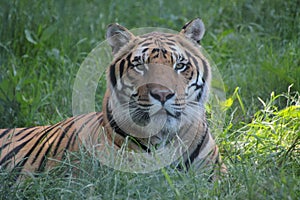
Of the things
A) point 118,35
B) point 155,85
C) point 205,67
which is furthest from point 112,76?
point 205,67

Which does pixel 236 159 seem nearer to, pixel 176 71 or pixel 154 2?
pixel 176 71

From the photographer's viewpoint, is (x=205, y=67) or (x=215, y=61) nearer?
(x=205, y=67)

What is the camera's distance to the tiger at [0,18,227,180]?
12.5ft

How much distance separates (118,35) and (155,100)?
1.99 feet

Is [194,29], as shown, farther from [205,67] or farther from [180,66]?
[180,66]

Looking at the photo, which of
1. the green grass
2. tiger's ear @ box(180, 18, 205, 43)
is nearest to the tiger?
tiger's ear @ box(180, 18, 205, 43)

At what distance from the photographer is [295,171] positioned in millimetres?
3807

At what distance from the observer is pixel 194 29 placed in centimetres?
421

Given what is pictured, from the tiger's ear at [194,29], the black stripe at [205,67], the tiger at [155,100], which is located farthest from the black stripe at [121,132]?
the tiger's ear at [194,29]

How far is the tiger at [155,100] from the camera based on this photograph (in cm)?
380

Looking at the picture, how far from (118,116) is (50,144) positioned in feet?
2.17

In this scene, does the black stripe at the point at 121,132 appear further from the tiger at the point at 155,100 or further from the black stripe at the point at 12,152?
the black stripe at the point at 12,152

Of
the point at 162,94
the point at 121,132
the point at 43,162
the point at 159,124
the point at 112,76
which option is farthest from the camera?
the point at 43,162

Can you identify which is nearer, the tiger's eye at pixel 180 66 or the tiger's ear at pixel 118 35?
the tiger's eye at pixel 180 66
